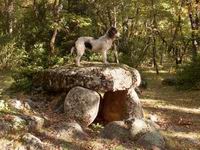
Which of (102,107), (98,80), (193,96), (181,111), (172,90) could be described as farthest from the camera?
(172,90)

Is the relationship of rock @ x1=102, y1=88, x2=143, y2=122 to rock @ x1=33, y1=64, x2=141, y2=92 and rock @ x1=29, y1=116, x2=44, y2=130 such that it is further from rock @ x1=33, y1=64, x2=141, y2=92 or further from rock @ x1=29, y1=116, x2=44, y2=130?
rock @ x1=29, y1=116, x2=44, y2=130

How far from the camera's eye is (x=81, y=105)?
1241 centimetres

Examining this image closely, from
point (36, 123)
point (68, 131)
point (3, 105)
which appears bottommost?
point (68, 131)

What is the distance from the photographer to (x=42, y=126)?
36.0 feet

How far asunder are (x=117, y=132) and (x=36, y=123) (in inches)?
91.8

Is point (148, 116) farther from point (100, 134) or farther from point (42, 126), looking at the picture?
point (42, 126)

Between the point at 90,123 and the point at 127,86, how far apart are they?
5.70 ft

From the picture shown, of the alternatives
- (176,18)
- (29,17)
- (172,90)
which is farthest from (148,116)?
(176,18)

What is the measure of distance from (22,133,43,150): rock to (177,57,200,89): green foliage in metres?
13.3

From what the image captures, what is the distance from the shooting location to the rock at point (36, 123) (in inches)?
417

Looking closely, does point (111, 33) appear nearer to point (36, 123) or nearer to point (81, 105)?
point (81, 105)

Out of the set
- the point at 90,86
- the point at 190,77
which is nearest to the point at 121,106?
the point at 90,86

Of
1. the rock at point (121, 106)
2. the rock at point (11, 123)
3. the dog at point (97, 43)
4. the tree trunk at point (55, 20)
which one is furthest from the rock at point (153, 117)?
the tree trunk at point (55, 20)

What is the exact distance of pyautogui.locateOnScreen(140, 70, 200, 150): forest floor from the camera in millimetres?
12344
